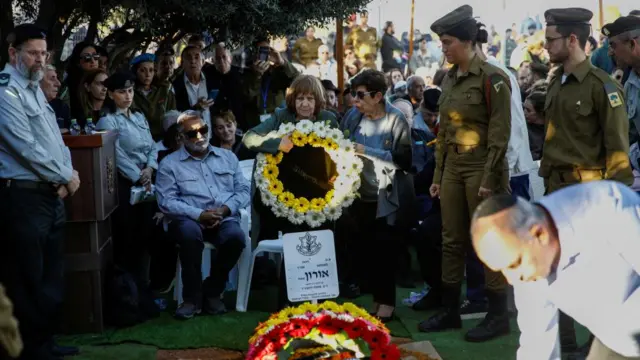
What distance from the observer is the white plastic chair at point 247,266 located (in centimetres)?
761

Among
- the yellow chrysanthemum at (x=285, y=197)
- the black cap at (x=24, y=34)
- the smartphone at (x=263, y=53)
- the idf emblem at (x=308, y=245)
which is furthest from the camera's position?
the smartphone at (x=263, y=53)

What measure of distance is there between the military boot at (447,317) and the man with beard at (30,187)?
2.63 meters

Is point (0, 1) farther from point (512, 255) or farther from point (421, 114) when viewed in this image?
point (512, 255)

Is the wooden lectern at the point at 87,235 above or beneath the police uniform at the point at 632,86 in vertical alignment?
beneath

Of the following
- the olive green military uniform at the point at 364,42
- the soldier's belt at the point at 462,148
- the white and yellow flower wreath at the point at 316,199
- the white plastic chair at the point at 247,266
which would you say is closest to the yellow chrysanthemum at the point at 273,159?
the white and yellow flower wreath at the point at 316,199

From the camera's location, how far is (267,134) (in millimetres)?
7230

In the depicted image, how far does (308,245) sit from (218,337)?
95cm

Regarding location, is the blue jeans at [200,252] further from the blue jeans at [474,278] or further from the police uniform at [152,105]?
the blue jeans at [474,278]

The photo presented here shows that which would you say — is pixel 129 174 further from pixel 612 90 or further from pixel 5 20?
pixel 612 90

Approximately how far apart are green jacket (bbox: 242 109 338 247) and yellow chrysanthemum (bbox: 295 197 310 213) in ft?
1.30

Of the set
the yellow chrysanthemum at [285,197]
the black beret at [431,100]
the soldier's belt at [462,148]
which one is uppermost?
the black beret at [431,100]

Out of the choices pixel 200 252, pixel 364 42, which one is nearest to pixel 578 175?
pixel 200 252

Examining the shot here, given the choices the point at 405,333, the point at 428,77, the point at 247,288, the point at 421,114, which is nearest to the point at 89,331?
the point at 247,288

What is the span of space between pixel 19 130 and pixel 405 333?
3030 mm
